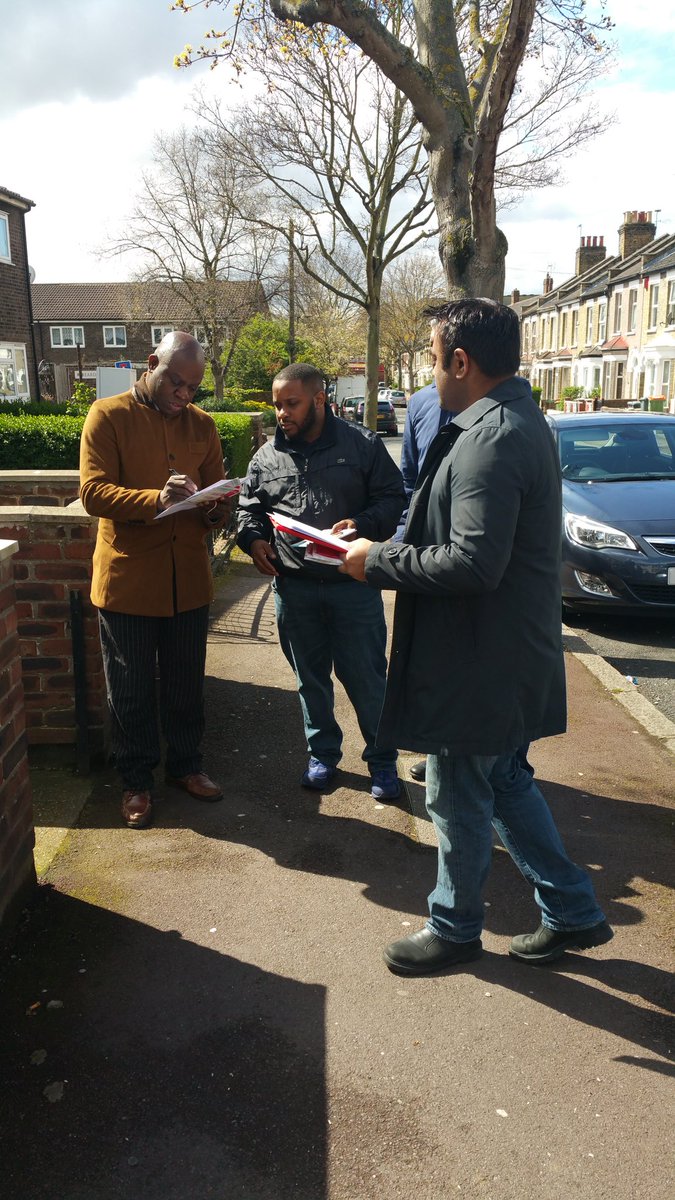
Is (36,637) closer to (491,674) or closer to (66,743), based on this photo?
(66,743)

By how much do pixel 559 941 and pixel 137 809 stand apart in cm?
187

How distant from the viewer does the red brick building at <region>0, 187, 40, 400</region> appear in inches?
1059

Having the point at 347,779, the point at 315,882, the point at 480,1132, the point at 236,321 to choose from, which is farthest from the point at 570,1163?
the point at 236,321

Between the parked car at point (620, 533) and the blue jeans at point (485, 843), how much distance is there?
3.99 metres

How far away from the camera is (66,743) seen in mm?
4453

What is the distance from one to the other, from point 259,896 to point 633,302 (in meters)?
50.7

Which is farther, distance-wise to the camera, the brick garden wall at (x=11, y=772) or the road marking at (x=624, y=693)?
the road marking at (x=624, y=693)

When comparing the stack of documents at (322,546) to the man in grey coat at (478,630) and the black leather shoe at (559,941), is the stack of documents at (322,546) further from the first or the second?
the black leather shoe at (559,941)

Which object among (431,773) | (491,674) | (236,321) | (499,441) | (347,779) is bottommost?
(347,779)

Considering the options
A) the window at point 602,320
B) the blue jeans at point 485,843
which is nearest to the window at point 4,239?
the blue jeans at point 485,843

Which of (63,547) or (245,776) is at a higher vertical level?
(63,547)

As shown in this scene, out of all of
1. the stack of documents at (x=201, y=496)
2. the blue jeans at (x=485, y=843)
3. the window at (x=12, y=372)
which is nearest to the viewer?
the blue jeans at (x=485, y=843)

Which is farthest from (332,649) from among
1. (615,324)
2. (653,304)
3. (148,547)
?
(615,324)

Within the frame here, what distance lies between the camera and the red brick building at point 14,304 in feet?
88.2
